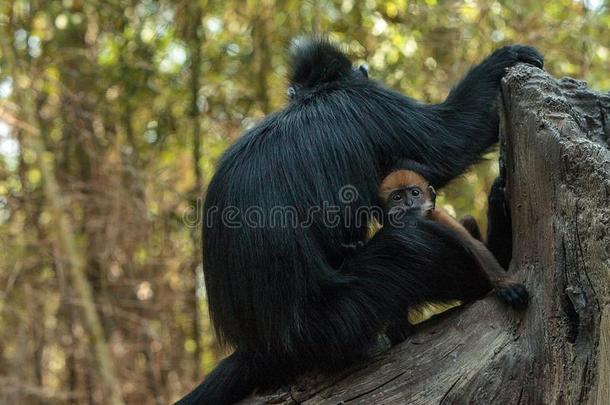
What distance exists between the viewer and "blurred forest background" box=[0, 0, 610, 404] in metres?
6.86

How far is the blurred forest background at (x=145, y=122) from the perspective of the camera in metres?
6.86

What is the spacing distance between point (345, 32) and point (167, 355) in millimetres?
3622

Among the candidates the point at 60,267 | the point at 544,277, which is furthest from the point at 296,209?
the point at 60,267

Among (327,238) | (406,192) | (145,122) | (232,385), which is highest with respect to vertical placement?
(145,122)

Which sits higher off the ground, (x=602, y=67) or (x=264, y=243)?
(x=602, y=67)

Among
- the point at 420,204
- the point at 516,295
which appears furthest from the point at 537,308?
the point at 420,204

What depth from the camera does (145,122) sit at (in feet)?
25.5

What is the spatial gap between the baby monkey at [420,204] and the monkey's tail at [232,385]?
104cm

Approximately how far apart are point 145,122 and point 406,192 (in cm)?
439

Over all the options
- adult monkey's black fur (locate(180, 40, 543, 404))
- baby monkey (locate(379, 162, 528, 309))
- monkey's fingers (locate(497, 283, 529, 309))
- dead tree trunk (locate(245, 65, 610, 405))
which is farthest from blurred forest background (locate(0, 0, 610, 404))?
monkey's fingers (locate(497, 283, 529, 309))

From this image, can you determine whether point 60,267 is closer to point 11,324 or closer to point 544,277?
point 11,324

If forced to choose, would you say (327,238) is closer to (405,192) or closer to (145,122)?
(405,192)

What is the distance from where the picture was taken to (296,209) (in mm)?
3762

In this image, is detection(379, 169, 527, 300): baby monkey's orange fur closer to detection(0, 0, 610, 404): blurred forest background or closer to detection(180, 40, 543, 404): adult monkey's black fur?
Answer: detection(180, 40, 543, 404): adult monkey's black fur
